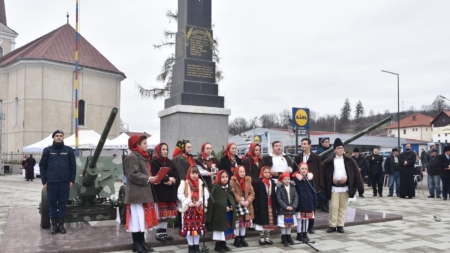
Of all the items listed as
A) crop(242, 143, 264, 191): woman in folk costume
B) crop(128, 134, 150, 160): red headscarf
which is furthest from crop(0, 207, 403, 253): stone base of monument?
crop(128, 134, 150, 160): red headscarf

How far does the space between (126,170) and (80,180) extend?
2.21m

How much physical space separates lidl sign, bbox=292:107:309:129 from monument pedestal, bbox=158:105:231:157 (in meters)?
1.84

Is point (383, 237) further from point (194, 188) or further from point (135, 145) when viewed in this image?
point (135, 145)

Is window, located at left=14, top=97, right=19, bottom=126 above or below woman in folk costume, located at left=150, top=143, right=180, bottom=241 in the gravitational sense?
above

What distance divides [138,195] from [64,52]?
3309 centimetres

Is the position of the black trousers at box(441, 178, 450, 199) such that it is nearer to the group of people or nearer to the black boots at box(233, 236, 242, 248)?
the group of people

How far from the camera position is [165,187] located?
268 inches

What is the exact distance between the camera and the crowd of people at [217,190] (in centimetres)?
613

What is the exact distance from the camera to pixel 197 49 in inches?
442

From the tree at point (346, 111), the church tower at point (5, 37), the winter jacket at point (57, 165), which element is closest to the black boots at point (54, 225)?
the winter jacket at point (57, 165)

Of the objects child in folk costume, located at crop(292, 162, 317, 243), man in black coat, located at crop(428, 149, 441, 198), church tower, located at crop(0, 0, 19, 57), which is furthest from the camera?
church tower, located at crop(0, 0, 19, 57)

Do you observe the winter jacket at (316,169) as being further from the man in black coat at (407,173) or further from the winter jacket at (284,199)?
the man in black coat at (407,173)

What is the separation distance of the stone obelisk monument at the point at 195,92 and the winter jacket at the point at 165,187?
3.38m

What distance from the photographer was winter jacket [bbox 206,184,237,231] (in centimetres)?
618
